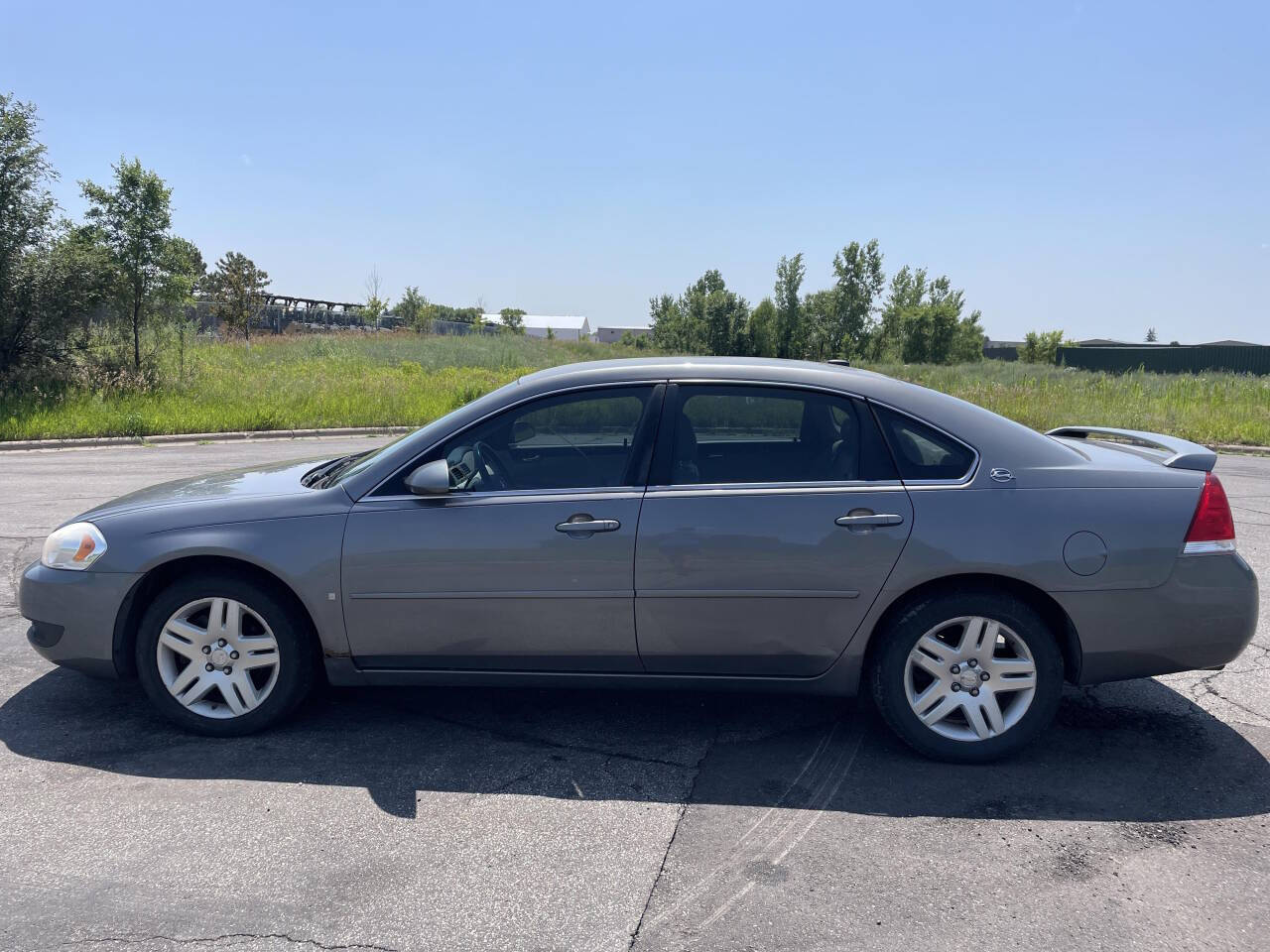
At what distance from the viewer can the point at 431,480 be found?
12.3 feet

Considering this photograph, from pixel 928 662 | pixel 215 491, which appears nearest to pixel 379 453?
pixel 215 491

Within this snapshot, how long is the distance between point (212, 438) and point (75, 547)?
46.8 feet

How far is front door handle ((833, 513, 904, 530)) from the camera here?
12.1ft

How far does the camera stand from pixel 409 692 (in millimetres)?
4559

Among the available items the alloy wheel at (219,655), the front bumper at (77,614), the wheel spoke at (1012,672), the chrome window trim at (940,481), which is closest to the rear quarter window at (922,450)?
the chrome window trim at (940,481)

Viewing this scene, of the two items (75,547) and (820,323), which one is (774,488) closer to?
(75,547)

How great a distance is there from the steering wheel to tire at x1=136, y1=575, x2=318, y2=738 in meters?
0.98

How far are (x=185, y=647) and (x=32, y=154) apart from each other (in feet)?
57.8

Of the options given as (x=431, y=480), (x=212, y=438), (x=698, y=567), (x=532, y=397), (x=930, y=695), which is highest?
(x=532, y=397)

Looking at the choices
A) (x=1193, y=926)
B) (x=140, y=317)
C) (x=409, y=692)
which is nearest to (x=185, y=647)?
(x=409, y=692)

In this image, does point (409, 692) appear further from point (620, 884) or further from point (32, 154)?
point (32, 154)

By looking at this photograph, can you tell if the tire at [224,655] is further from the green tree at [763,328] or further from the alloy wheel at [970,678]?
the green tree at [763,328]

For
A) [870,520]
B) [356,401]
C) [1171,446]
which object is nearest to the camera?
[870,520]

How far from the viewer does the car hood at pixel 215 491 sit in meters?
4.05
